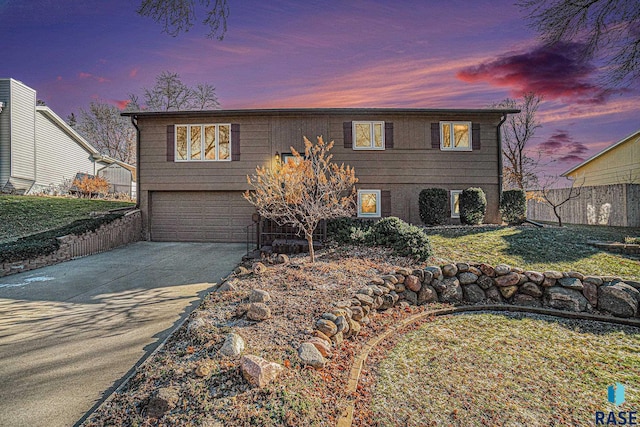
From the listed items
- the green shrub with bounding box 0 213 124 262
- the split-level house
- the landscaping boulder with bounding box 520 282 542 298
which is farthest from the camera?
the split-level house

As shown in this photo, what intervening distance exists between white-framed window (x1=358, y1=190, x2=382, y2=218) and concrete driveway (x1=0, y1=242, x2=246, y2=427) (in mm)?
5001

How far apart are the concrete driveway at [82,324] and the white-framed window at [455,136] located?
28.1 ft

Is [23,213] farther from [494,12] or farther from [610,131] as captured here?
[610,131]

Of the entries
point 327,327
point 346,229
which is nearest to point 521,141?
point 346,229

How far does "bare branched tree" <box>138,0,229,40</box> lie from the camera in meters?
3.56

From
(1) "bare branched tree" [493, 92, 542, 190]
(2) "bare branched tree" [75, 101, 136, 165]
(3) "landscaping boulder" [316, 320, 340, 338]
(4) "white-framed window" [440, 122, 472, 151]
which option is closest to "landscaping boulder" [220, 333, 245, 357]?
(3) "landscaping boulder" [316, 320, 340, 338]

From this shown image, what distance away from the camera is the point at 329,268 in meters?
5.70

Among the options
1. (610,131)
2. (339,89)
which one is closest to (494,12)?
(339,89)

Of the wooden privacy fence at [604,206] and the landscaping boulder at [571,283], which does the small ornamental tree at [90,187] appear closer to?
the landscaping boulder at [571,283]

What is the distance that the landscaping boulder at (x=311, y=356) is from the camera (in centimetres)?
286

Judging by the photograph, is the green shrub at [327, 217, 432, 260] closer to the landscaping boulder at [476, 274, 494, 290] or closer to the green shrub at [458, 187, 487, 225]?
the landscaping boulder at [476, 274, 494, 290]

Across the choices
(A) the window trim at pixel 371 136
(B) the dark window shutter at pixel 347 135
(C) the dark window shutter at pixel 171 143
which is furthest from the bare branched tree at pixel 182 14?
(C) the dark window shutter at pixel 171 143

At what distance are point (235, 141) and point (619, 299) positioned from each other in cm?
1114

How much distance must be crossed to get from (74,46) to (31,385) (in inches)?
421
